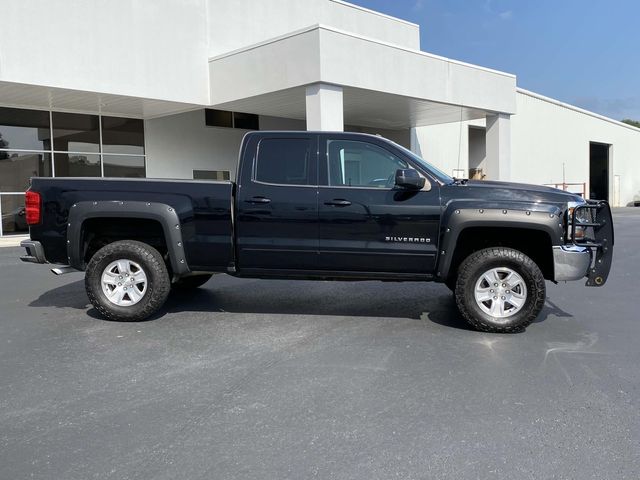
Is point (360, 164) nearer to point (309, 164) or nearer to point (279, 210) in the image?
point (309, 164)

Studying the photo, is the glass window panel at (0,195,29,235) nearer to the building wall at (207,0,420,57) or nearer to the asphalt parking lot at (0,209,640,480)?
the building wall at (207,0,420,57)

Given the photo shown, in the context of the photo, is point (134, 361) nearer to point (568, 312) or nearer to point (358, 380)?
point (358, 380)

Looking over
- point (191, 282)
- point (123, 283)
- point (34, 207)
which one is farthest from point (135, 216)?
point (191, 282)

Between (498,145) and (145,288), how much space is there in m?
18.5

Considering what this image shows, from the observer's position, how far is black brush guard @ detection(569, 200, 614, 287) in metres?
5.70

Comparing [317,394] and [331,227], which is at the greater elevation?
[331,227]

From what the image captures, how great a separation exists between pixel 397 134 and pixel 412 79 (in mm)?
8577

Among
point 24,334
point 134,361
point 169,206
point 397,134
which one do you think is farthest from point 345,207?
point 397,134

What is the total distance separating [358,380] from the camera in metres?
4.35

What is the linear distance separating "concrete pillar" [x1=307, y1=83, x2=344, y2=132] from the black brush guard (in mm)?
10302

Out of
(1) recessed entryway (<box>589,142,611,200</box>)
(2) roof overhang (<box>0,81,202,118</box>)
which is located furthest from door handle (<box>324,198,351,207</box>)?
(1) recessed entryway (<box>589,142,611,200</box>)

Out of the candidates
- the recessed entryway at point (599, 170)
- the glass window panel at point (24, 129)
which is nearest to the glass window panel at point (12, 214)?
the glass window panel at point (24, 129)

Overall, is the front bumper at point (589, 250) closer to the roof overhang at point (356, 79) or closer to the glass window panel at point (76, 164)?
the roof overhang at point (356, 79)

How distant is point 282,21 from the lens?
21.8 m
